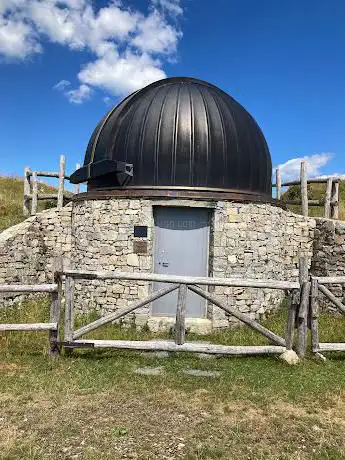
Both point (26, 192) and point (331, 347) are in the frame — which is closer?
point (331, 347)

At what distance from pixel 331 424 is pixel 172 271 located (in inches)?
187

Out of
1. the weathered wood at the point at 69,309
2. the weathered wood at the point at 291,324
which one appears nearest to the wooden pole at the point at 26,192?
the weathered wood at the point at 69,309

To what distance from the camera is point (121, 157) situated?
368 inches

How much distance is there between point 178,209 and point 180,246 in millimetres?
797

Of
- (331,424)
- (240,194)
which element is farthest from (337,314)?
(331,424)

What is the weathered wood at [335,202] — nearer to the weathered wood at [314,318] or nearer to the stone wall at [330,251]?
the stone wall at [330,251]

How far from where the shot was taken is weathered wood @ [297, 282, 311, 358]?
685 centimetres

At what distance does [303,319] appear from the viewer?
684 cm

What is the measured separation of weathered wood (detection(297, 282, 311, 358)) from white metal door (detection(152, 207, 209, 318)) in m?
2.57

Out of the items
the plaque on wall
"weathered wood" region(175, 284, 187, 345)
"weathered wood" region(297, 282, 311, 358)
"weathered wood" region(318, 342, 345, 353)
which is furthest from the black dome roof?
"weathered wood" region(318, 342, 345, 353)

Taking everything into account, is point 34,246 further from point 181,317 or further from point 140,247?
point 181,317

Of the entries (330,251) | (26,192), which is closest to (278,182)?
(330,251)

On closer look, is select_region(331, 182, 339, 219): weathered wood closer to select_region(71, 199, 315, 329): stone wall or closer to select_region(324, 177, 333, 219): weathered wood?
select_region(324, 177, 333, 219): weathered wood

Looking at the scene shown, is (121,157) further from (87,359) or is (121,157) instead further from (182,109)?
(87,359)
